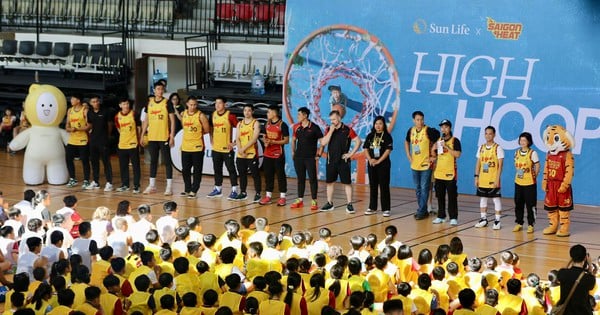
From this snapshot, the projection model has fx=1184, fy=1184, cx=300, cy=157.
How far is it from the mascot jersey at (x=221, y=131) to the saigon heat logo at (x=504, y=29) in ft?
14.7

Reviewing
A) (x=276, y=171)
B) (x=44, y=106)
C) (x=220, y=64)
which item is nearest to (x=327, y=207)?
(x=276, y=171)

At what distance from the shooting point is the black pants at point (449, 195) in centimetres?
1675

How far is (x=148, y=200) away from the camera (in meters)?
18.5

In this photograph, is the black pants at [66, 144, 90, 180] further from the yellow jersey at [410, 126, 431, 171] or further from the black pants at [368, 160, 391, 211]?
the yellow jersey at [410, 126, 431, 171]

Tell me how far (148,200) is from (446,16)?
5.68m

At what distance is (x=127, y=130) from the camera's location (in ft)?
61.9

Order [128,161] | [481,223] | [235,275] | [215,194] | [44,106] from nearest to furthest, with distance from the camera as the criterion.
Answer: [235,275], [481,223], [215,194], [128,161], [44,106]

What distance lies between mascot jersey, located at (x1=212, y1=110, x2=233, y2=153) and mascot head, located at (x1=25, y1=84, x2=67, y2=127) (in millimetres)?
2887

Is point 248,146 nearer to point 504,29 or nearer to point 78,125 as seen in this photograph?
point 78,125

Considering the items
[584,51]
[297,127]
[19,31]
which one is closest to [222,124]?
[297,127]

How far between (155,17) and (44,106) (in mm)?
6194

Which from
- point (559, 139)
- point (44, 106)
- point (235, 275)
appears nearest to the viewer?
point (235, 275)

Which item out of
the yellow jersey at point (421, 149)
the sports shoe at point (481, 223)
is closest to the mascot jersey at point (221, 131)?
the yellow jersey at point (421, 149)

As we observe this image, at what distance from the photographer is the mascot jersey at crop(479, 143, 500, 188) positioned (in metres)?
16.4
